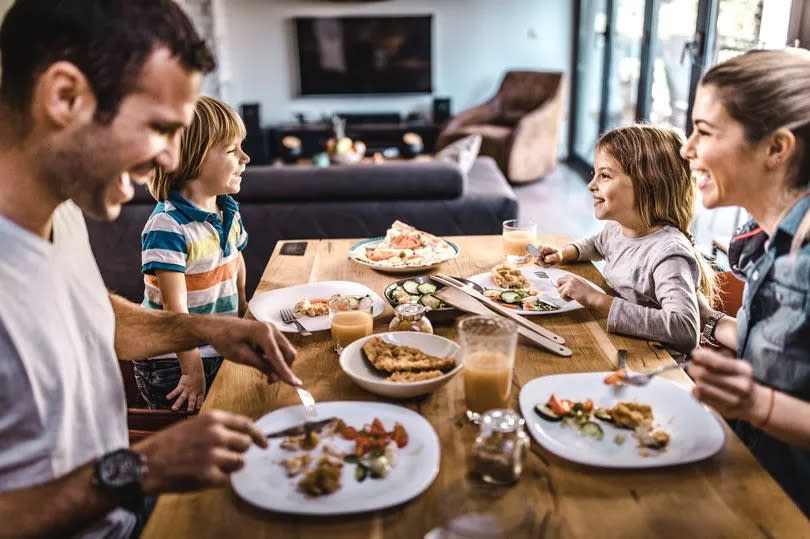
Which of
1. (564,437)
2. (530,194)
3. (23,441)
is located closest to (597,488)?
(564,437)

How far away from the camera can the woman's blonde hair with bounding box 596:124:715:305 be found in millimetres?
1872

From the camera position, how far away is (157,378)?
6.24ft

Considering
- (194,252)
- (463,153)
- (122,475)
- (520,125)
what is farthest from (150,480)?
(520,125)

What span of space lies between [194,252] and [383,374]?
0.79 meters

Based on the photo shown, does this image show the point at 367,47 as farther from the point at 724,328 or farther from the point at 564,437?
the point at 564,437

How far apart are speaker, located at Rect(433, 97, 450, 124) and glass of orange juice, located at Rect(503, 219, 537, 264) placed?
6166 mm

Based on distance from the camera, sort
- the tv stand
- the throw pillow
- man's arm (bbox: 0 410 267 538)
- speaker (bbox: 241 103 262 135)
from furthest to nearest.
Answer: the tv stand → speaker (bbox: 241 103 262 135) → the throw pillow → man's arm (bbox: 0 410 267 538)

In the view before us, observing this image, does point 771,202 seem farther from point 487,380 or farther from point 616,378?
point 487,380

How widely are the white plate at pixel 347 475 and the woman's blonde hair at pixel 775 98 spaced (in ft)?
2.43

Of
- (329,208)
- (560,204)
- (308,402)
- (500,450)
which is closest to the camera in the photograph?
(500,450)

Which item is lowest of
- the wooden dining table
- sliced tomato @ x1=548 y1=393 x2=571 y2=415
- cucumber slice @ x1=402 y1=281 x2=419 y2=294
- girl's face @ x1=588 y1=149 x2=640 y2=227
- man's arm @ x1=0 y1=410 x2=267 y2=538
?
the wooden dining table

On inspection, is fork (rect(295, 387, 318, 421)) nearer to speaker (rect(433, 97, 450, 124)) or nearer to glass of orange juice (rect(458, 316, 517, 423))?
glass of orange juice (rect(458, 316, 517, 423))

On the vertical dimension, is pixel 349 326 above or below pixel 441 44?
below

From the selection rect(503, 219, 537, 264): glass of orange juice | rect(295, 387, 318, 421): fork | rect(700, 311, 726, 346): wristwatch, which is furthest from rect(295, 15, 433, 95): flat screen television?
rect(295, 387, 318, 421): fork
